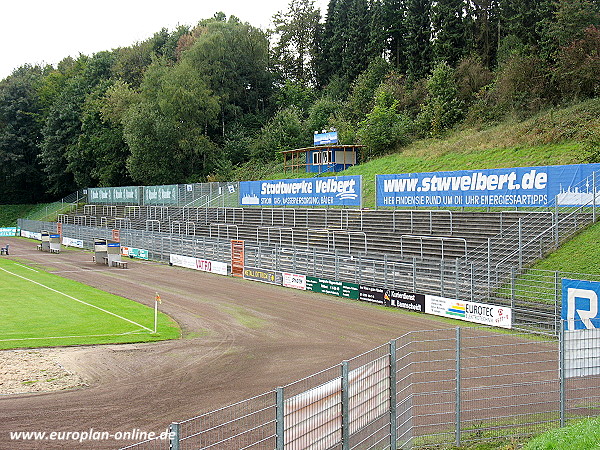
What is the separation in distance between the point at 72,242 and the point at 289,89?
130 ft

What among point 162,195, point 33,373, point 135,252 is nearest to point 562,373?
point 33,373

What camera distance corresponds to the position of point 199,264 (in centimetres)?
4503

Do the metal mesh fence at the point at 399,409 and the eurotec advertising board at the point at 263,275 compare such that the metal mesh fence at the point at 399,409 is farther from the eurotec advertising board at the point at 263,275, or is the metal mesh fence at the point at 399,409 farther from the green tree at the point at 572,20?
the green tree at the point at 572,20

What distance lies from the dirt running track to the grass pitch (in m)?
1.11

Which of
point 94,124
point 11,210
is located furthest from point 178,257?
point 11,210

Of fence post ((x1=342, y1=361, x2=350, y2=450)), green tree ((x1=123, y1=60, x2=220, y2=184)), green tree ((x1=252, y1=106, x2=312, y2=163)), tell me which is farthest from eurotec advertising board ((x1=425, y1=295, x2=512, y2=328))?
green tree ((x1=123, y1=60, x2=220, y2=184))

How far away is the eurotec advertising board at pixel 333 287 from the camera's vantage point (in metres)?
31.4

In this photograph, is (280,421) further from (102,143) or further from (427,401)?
(102,143)

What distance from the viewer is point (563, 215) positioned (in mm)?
28031

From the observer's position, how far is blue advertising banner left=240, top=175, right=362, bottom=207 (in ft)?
142

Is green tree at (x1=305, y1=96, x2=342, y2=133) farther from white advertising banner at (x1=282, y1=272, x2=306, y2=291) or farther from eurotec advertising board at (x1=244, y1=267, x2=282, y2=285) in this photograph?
white advertising banner at (x1=282, y1=272, x2=306, y2=291)

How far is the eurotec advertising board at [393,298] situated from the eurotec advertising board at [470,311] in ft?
1.77

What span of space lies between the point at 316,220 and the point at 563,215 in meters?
20.3

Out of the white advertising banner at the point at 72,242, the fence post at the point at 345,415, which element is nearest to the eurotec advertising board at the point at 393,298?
the fence post at the point at 345,415
